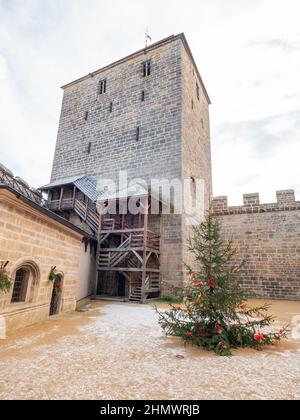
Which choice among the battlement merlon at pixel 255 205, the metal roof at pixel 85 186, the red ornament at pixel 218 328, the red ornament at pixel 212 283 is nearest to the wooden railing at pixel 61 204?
the metal roof at pixel 85 186

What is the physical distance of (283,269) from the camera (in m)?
11.5

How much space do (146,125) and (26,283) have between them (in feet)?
35.5

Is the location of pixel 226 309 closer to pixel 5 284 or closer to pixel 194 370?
pixel 194 370

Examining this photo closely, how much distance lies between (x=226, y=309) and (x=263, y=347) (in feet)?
2.99

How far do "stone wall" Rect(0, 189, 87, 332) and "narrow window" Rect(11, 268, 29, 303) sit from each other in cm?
16

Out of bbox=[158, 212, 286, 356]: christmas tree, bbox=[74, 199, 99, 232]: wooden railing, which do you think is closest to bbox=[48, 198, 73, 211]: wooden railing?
bbox=[74, 199, 99, 232]: wooden railing

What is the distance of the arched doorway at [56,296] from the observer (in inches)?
243

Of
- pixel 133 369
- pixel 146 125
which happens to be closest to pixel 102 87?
pixel 146 125

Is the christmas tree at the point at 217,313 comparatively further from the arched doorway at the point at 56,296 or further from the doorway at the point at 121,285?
the doorway at the point at 121,285

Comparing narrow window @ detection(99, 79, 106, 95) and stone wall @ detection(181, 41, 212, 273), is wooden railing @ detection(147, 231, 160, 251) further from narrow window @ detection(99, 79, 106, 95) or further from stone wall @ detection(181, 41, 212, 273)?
narrow window @ detection(99, 79, 106, 95)

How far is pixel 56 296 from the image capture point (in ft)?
21.3

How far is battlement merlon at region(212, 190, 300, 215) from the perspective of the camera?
12.1 metres

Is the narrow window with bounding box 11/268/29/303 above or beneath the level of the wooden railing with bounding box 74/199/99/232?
beneath
